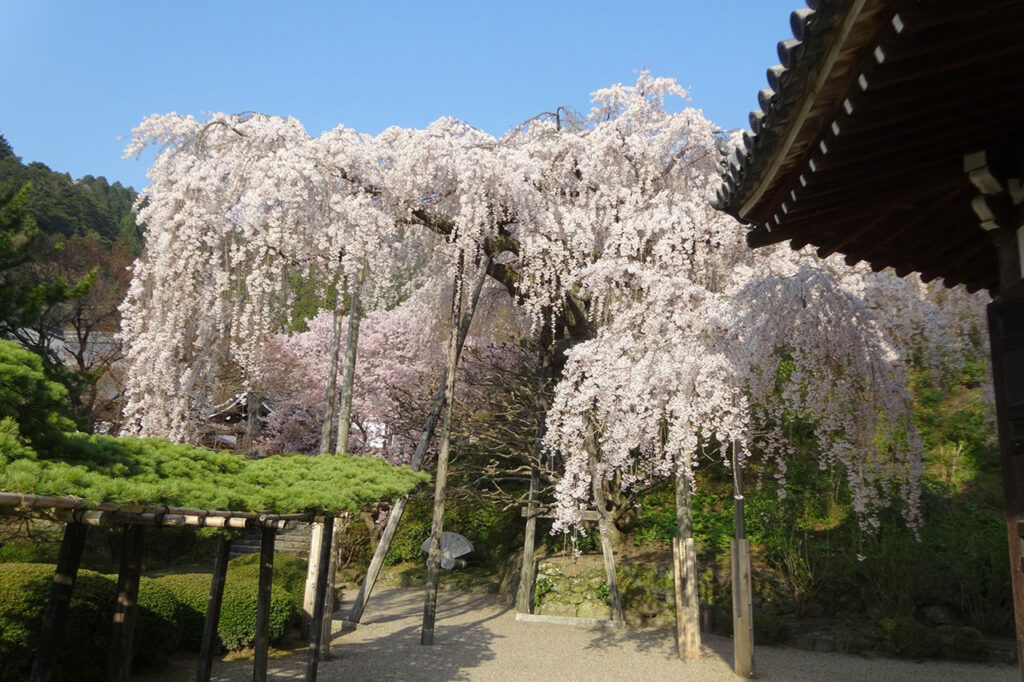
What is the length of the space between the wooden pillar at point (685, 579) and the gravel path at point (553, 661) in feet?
0.80

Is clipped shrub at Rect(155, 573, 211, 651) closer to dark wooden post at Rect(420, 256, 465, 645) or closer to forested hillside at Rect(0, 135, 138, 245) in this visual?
dark wooden post at Rect(420, 256, 465, 645)

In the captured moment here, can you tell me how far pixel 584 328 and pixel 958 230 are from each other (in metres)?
9.07

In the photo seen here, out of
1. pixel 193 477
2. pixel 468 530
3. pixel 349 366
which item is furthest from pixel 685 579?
pixel 468 530

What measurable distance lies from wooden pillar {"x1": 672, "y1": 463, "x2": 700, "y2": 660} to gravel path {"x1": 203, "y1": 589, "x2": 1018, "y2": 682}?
0.24 meters

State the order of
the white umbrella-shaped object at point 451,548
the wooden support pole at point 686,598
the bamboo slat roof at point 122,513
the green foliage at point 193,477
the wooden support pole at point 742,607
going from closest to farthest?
the bamboo slat roof at point 122,513 < the green foliage at point 193,477 < the wooden support pole at point 742,607 < the wooden support pole at point 686,598 < the white umbrella-shaped object at point 451,548

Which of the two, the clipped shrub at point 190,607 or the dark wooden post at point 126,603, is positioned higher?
the dark wooden post at point 126,603

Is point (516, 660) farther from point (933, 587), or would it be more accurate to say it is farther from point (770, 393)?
point (933, 587)

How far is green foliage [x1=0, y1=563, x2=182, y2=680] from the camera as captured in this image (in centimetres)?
656

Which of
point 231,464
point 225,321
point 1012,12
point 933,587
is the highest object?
point 225,321

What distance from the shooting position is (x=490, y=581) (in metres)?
15.9

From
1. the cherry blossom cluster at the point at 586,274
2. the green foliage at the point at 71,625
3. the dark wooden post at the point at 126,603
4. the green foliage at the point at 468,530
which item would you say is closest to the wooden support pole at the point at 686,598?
the cherry blossom cluster at the point at 586,274

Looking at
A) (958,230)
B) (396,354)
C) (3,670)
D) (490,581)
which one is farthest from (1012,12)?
(396,354)

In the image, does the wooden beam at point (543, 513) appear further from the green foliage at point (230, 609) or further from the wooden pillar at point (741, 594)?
the green foliage at point (230, 609)

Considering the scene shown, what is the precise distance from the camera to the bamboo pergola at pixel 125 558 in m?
3.72
